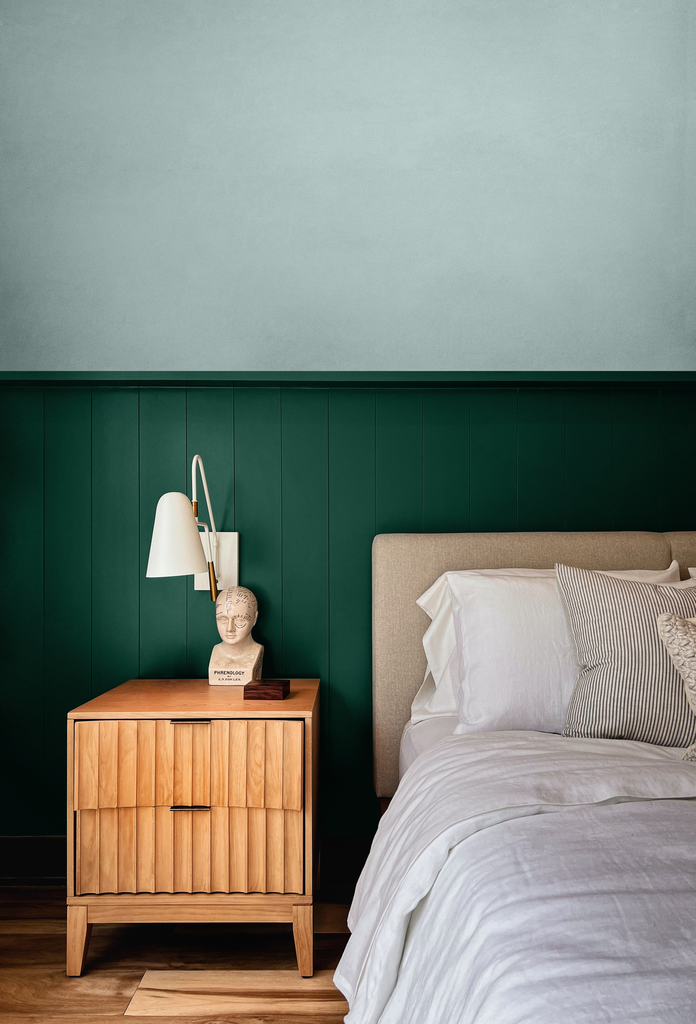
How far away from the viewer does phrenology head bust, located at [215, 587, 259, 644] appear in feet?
7.11

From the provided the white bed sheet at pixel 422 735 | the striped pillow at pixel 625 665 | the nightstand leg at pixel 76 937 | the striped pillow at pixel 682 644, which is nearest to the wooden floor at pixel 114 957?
the nightstand leg at pixel 76 937

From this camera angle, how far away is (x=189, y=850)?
6.01 feet

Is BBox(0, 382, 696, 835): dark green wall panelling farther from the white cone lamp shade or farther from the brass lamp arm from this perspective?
the white cone lamp shade

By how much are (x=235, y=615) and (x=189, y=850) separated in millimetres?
691

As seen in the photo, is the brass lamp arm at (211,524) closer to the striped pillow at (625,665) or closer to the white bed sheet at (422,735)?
the white bed sheet at (422,735)

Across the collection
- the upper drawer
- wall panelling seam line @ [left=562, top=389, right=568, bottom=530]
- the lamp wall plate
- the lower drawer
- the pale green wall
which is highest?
the pale green wall

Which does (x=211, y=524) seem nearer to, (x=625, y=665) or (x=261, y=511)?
(x=261, y=511)

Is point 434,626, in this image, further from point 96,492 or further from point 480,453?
point 96,492

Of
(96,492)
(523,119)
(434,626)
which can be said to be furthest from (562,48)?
(96,492)

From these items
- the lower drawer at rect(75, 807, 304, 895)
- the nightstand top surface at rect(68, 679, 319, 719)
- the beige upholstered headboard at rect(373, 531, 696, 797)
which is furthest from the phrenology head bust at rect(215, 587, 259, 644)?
the lower drawer at rect(75, 807, 304, 895)

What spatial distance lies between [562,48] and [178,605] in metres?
2.19

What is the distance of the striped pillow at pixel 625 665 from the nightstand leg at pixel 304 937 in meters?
0.87

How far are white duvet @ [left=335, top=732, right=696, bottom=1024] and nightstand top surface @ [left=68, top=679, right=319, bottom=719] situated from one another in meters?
0.44

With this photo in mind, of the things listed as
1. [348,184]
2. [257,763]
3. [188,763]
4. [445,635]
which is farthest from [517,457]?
[188,763]
